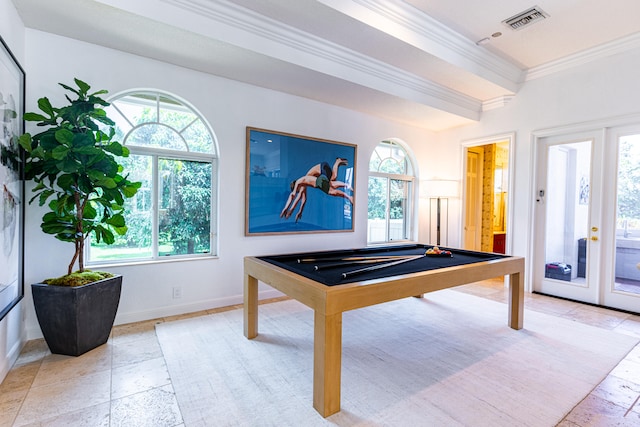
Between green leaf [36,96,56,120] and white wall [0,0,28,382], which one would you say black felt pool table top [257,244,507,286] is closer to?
white wall [0,0,28,382]

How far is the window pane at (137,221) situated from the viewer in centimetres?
305

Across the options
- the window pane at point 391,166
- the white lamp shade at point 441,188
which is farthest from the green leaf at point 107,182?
the white lamp shade at point 441,188

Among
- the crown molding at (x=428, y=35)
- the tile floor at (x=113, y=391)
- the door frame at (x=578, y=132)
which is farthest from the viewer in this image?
the door frame at (x=578, y=132)

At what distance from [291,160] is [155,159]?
1.58 m

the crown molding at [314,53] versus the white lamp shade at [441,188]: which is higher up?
the crown molding at [314,53]

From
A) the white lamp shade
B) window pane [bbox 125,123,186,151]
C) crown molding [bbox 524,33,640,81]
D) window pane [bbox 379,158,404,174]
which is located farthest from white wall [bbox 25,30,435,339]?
crown molding [bbox 524,33,640,81]

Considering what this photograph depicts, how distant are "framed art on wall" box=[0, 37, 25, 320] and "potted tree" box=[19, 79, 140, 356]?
0.09m

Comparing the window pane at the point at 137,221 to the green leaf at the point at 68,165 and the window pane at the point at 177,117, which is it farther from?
the green leaf at the point at 68,165

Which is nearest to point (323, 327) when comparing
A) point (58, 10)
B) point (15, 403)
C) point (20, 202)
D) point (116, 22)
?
point (15, 403)

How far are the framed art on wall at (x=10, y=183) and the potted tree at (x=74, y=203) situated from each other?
0.31 ft

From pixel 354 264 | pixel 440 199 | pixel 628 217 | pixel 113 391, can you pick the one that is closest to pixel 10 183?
pixel 113 391

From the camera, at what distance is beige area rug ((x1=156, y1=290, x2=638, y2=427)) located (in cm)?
171

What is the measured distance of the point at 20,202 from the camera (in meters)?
2.34

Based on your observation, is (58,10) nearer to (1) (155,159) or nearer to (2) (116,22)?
(2) (116,22)
